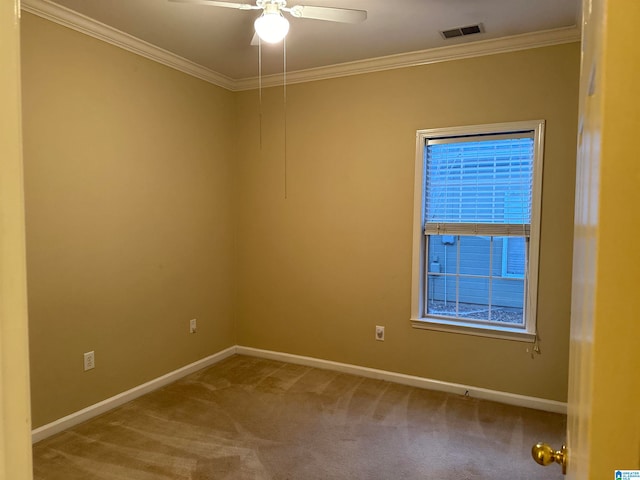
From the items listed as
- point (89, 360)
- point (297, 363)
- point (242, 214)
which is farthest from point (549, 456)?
point (242, 214)

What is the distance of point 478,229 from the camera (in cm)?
334

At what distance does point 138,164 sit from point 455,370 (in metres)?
3.03

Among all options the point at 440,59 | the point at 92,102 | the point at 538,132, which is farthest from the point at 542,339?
the point at 92,102

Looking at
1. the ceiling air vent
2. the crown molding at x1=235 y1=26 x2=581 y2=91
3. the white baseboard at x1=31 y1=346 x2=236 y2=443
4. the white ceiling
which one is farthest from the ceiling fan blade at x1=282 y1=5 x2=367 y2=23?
the white baseboard at x1=31 y1=346 x2=236 y2=443

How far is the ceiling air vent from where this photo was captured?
114 inches

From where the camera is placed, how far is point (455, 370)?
3406mm

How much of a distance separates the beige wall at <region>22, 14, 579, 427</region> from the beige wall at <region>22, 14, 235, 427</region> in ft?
0.04

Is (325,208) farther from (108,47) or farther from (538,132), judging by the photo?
(108,47)

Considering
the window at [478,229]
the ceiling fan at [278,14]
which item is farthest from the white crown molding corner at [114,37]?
the window at [478,229]

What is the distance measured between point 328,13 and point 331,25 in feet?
2.19

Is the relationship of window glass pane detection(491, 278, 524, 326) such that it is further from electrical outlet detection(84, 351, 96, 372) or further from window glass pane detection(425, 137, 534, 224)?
electrical outlet detection(84, 351, 96, 372)

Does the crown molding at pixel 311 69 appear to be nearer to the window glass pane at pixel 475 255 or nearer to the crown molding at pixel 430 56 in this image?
the crown molding at pixel 430 56

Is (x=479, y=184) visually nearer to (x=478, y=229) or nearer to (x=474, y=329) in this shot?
(x=478, y=229)

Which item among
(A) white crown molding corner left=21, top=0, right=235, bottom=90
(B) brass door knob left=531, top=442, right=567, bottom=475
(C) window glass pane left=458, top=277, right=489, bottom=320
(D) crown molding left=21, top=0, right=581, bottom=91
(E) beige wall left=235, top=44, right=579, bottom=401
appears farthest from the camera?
(C) window glass pane left=458, top=277, right=489, bottom=320
